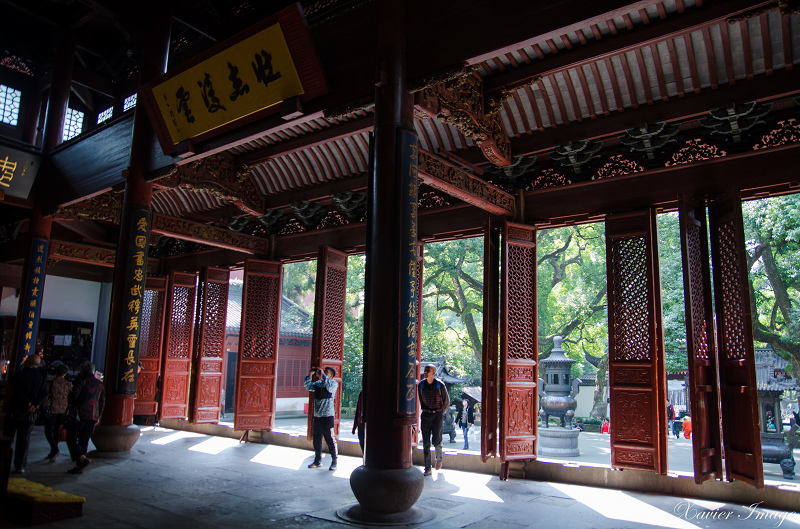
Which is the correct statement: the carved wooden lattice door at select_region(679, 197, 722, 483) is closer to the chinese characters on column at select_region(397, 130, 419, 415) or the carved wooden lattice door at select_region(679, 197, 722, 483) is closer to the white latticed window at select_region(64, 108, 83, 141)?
the chinese characters on column at select_region(397, 130, 419, 415)

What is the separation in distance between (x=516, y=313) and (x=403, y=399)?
2327 mm

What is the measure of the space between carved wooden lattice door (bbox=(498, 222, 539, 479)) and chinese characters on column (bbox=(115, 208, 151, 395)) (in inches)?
159

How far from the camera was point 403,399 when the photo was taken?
3652mm

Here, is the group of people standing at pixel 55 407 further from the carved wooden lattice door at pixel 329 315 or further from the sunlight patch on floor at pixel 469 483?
the sunlight patch on floor at pixel 469 483

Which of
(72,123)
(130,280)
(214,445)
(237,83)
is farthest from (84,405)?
(72,123)

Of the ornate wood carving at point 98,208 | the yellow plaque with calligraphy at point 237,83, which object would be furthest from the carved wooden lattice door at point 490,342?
the ornate wood carving at point 98,208

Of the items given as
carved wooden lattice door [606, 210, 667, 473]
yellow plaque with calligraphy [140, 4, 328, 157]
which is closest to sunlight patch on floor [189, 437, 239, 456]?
yellow plaque with calligraphy [140, 4, 328, 157]

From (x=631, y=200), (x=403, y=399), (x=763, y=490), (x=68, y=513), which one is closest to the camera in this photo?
(x=68, y=513)

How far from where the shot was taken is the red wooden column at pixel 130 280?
5.90 meters

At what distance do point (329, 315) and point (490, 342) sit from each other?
2.38 metres

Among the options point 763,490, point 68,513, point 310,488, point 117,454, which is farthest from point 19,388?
point 763,490

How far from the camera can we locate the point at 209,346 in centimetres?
841

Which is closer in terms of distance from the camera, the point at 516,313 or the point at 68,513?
the point at 68,513

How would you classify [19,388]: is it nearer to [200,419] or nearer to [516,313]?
[200,419]
